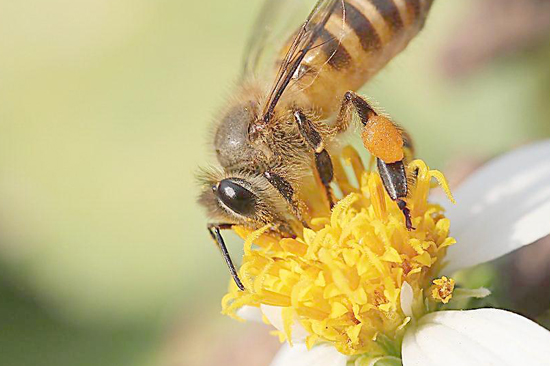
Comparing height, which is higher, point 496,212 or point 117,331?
point 117,331

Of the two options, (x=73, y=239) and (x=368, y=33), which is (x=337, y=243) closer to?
(x=368, y=33)

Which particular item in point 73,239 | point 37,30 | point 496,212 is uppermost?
point 37,30

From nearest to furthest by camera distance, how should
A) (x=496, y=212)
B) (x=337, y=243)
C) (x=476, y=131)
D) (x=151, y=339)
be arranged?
(x=337, y=243) < (x=496, y=212) < (x=476, y=131) < (x=151, y=339)

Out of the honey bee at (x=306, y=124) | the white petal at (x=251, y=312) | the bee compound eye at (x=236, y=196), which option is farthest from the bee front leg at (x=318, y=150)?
the white petal at (x=251, y=312)

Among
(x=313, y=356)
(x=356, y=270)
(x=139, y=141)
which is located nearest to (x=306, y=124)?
(x=356, y=270)

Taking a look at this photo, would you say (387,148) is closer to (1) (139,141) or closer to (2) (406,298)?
(2) (406,298)

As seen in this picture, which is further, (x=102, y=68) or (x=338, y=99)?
(x=102, y=68)

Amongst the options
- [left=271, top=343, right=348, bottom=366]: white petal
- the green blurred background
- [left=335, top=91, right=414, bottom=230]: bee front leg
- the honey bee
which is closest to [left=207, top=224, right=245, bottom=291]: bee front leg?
the honey bee

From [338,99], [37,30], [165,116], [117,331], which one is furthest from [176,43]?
[338,99]
